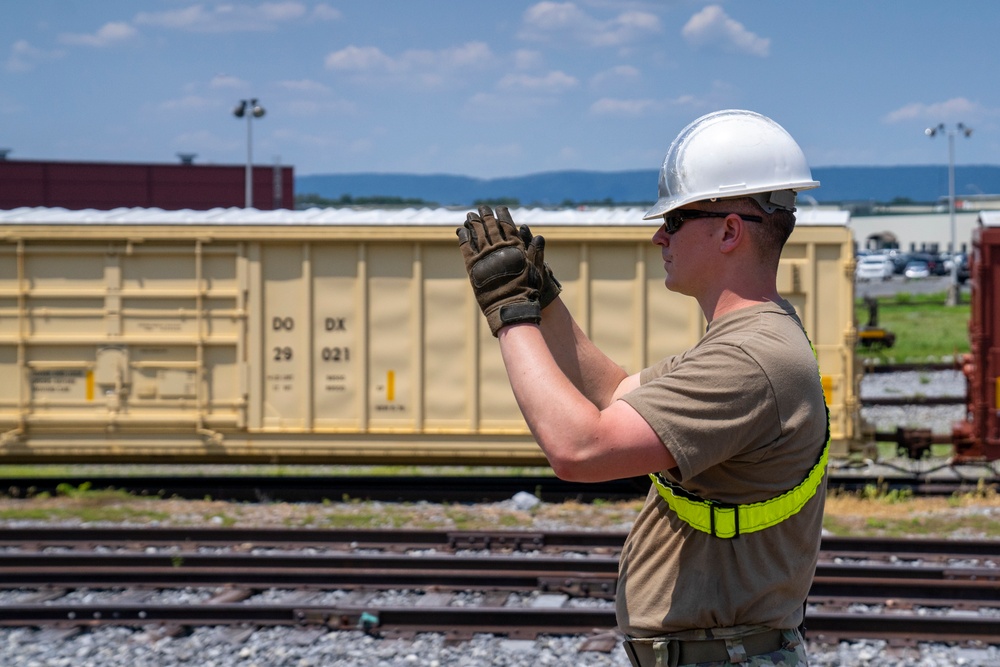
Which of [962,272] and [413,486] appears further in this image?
[962,272]

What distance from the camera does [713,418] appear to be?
2.21 metres

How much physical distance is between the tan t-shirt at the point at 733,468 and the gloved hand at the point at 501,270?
14.4 inches

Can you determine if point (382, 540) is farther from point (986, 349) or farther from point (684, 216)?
point (684, 216)

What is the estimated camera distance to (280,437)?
10.8 metres

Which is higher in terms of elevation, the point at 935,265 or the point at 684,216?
the point at 935,265

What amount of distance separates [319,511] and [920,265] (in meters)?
56.6

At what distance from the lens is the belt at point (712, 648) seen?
7.89 feet

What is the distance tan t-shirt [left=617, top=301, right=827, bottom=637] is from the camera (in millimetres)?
2219

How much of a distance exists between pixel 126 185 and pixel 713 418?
4912cm

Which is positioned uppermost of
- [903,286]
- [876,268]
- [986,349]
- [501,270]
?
[876,268]

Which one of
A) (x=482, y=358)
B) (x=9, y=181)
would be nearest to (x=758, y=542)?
(x=482, y=358)

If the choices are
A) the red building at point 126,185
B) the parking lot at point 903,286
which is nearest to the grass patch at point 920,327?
the parking lot at point 903,286

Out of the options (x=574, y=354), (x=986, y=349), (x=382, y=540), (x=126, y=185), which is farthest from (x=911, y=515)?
(x=126, y=185)

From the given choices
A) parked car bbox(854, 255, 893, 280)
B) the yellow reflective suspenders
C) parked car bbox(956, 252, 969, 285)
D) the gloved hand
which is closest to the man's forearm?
the gloved hand
